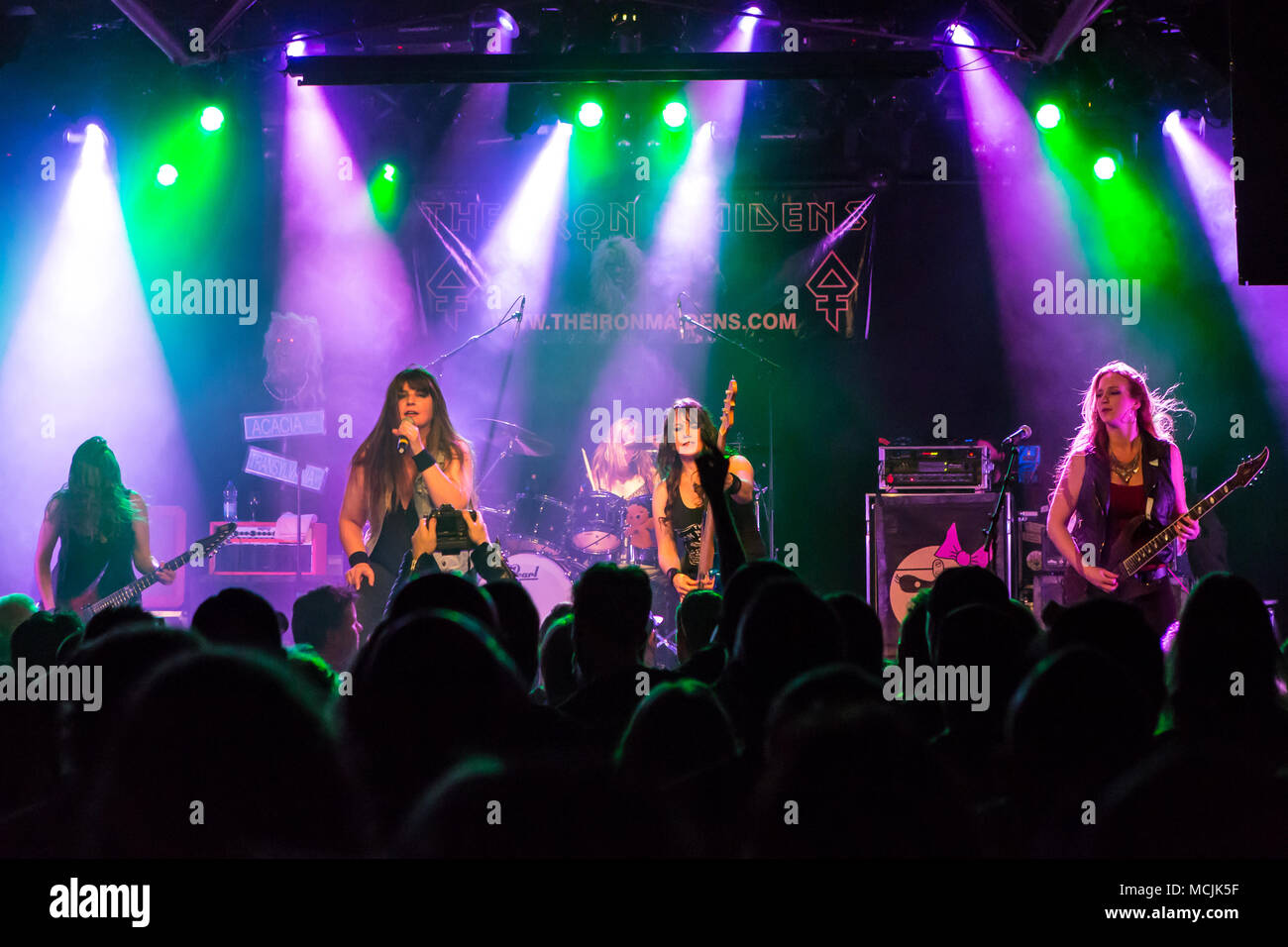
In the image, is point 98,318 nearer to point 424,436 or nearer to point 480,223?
point 480,223

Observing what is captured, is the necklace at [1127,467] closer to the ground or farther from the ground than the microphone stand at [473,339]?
closer to the ground

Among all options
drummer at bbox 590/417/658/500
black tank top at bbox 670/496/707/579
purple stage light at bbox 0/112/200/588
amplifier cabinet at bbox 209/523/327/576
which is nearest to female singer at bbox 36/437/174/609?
amplifier cabinet at bbox 209/523/327/576

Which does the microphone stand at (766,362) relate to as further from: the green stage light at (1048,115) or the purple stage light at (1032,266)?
the green stage light at (1048,115)

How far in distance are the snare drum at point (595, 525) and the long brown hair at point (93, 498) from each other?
2.98 m

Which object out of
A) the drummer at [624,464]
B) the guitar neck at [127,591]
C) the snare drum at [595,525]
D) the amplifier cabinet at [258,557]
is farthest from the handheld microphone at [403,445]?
the amplifier cabinet at [258,557]

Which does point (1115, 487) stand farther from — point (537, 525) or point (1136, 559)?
point (537, 525)

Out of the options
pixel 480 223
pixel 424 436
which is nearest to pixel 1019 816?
pixel 424 436

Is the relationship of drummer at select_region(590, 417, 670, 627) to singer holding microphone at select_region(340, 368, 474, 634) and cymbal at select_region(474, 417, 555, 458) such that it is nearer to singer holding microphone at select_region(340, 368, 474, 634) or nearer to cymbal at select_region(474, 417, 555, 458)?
cymbal at select_region(474, 417, 555, 458)

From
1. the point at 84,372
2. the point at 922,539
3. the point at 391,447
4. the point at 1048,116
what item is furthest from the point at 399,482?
the point at 1048,116

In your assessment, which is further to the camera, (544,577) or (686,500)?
(544,577)

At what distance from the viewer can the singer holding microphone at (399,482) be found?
566 cm

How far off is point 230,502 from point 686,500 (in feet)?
13.8

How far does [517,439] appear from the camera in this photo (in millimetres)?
8469
